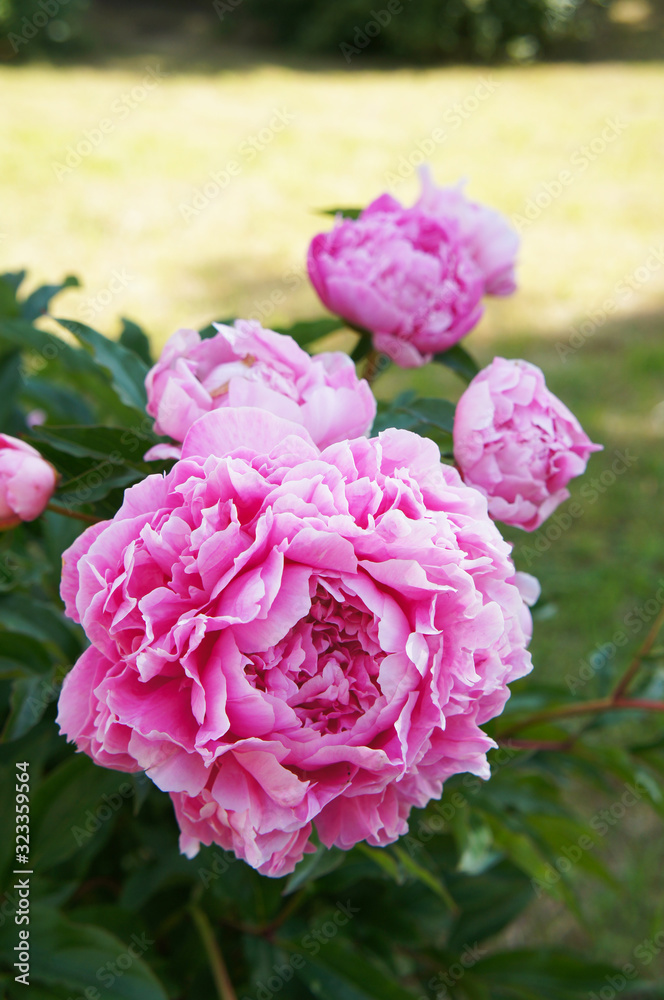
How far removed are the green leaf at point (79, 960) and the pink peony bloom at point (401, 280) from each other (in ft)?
2.18

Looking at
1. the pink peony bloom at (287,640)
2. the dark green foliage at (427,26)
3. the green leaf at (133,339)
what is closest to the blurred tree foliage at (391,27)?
the dark green foliage at (427,26)

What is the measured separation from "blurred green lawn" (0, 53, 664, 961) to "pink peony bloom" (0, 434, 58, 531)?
1.70 ft

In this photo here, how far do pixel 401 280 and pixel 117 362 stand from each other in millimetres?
300

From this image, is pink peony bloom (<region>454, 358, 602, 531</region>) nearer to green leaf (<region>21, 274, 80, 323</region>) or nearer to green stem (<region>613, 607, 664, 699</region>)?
green stem (<region>613, 607, 664, 699</region>)

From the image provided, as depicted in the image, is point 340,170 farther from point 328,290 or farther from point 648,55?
point 328,290

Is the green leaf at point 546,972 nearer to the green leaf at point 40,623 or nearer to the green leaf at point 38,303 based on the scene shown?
the green leaf at point 40,623

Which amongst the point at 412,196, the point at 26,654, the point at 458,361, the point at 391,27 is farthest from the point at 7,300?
the point at 391,27

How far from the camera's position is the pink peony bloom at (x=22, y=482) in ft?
Answer: 2.21

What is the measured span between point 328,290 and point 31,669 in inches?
19.6

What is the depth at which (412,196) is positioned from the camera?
5109 millimetres

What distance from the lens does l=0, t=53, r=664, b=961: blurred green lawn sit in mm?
2711

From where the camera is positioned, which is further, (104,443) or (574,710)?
(574,710)

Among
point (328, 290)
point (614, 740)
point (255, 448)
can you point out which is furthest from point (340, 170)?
point (255, 448)

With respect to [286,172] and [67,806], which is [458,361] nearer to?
[67,806]
